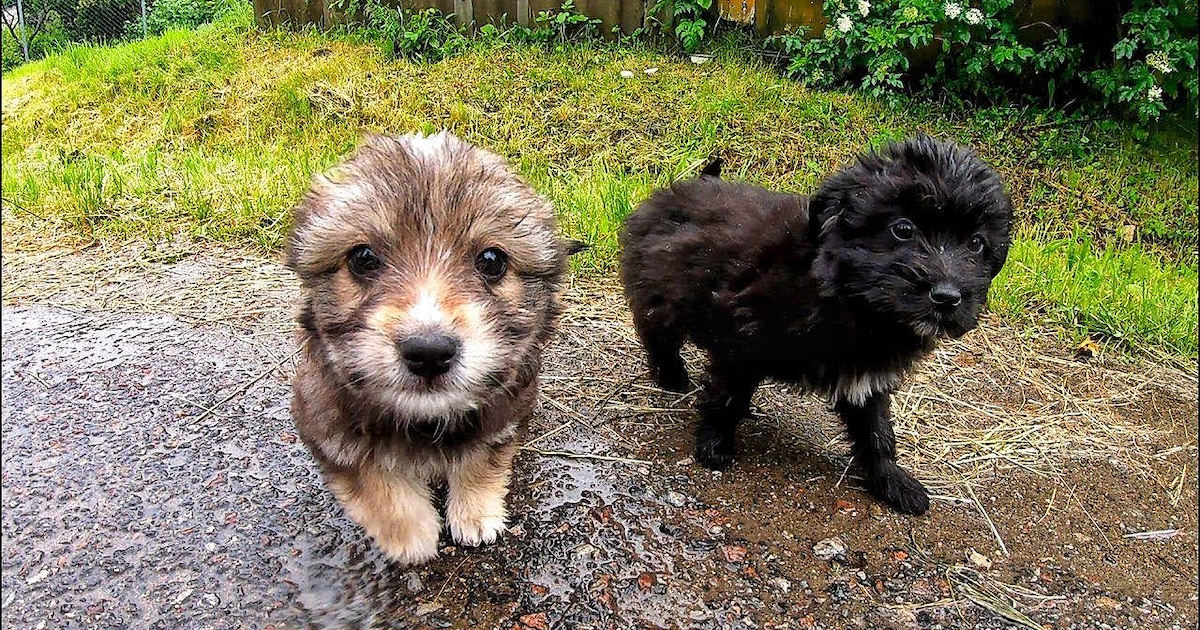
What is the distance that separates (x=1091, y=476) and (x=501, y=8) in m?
7.87

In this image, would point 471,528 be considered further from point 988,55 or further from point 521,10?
point 521,10

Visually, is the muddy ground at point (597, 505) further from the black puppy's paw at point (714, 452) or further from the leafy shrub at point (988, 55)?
the leafy shrub at point (988, 55)

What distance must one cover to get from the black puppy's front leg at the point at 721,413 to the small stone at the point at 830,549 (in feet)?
1.94

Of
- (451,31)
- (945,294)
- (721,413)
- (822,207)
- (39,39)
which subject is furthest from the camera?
(39,39)

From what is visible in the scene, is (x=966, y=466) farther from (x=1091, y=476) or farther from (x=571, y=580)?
(x=571, y=580)

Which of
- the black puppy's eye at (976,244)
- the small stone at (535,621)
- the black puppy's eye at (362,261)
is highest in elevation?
the black puppy's eye at (362,261)

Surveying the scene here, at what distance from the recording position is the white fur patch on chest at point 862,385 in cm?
332

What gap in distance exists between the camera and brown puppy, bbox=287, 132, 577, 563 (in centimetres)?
229

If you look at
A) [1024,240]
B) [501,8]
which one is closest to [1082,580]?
[1024,240]

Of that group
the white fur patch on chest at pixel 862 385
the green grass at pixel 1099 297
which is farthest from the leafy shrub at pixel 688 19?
the white fur patch on chest at pixel 862 385

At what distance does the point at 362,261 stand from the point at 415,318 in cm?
38

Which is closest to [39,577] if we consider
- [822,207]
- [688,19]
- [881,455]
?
[822,207]

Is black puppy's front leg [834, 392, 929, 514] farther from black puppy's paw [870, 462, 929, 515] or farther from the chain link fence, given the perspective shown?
the chain link fence

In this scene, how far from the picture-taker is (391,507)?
283cm
